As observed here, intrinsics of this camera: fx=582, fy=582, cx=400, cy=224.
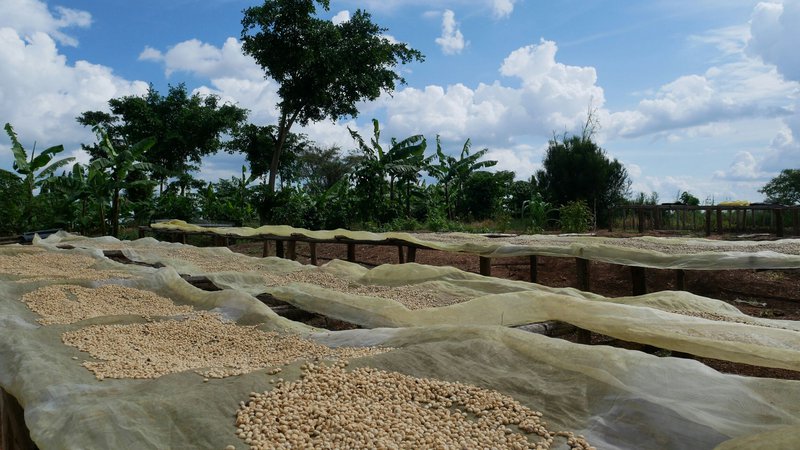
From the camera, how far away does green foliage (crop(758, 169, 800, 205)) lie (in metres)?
25.0

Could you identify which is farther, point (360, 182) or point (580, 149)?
point (580, 149)

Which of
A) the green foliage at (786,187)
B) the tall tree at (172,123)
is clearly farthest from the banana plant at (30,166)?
the green foliage at (786,187)

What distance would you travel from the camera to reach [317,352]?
2695 mm

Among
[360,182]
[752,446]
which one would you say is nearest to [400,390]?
[752,446]

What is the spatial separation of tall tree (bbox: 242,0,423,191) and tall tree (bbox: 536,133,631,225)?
19.1ft

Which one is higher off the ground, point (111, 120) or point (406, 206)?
point (111, 120)

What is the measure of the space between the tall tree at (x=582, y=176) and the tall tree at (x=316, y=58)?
5825 millimetres

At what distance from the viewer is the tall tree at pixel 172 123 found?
Result: 70.6ft

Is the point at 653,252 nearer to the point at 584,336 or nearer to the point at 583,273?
the point at 583,273

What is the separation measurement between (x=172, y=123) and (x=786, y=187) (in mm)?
25905

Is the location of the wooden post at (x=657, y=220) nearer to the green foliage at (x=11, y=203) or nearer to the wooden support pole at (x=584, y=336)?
the wooden support pole at (x=584, y=336)

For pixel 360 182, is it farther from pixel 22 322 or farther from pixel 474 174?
pixel 22 322

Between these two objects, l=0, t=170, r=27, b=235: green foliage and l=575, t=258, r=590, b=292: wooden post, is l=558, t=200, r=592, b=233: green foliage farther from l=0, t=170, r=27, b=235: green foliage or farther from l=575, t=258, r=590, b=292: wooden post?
l=0, t=170, r=27, b=235: green foliage

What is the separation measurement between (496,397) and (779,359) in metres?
1.14
